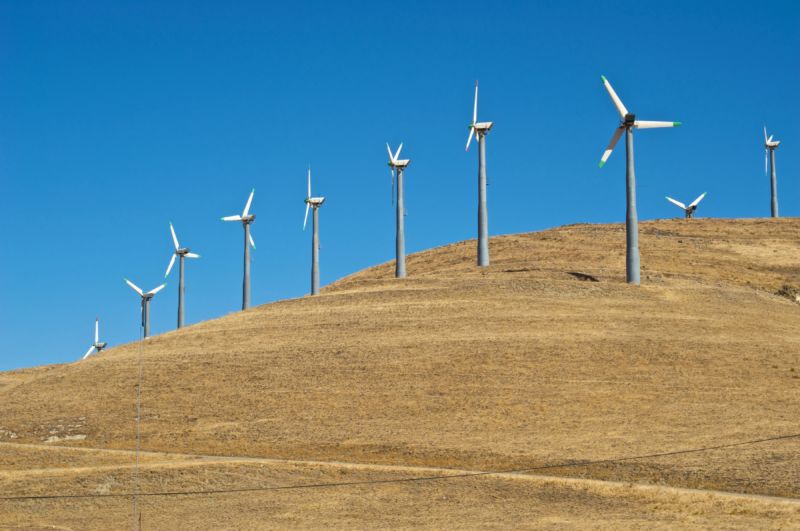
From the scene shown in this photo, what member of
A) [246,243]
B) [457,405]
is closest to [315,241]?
[246,243]

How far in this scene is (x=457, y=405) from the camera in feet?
196

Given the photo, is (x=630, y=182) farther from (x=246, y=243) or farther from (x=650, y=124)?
(x=246, y=243)

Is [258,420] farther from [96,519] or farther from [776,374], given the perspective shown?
[776,374]

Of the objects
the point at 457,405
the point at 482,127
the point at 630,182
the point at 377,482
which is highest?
the point at 482,127

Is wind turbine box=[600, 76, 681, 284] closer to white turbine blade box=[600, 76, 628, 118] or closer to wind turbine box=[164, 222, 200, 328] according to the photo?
white turbine blade box=[600, 76, 628, 118]

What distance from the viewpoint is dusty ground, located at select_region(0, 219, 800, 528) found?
1713 inches

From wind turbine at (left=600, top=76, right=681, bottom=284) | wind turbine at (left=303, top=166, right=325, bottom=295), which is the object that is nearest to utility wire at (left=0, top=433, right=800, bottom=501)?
wind turbine at (left=600, top=76, right=681, bottom=284)

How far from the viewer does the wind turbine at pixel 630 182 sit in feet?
287

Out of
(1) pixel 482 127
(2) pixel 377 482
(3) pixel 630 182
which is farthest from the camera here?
(1) pixel 482 127

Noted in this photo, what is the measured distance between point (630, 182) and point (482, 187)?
14908mm

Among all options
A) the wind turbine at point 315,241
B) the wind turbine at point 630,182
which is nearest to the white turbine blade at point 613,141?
the wind turbine at point 630,182

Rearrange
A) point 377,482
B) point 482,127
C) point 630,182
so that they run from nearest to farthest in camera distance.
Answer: point 377,482
point 630,182
point 482,127

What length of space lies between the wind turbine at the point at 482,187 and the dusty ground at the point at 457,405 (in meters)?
2.39

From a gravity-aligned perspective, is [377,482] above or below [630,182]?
below
